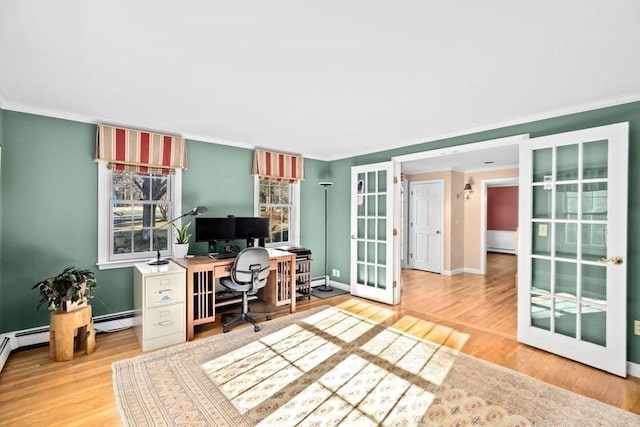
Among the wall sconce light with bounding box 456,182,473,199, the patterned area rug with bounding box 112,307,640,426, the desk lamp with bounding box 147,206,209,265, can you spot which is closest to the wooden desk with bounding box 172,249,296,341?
the desk lamp with bounding box 147,206,209,265

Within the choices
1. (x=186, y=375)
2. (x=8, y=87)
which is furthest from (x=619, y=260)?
(x=8, y=87)

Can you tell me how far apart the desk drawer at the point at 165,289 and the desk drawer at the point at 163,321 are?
7 cm

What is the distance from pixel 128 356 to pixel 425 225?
605cm

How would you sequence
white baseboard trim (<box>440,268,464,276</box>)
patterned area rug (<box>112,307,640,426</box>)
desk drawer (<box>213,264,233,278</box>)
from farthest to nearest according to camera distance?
white baseboard trim (<box>440,268,464,276</box>) < desk drawer (<box>213,264,233,278</box>) < patterned area rug (<box>112,307,640,426</box>)

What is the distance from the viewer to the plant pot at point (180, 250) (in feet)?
11.9

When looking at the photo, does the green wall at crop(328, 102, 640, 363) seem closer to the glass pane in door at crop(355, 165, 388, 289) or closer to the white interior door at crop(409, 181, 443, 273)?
the glass pane in door at crop(355, 165, 388, 289)

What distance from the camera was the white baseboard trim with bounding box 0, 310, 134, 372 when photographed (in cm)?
275

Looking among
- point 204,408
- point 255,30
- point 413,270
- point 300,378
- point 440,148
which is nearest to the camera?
point 255,30

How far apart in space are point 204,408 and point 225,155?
10.3 ft

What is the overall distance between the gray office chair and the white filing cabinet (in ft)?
1.66

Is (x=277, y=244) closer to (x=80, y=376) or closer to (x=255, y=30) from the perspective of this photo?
(x=80, y=376)

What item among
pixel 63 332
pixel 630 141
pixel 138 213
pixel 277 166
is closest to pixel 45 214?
pixel 138 213

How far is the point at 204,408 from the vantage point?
206 centimetres

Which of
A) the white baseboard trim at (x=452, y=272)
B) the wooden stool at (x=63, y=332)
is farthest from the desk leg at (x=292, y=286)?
the white baseboard trim at (x=452, y=272)
